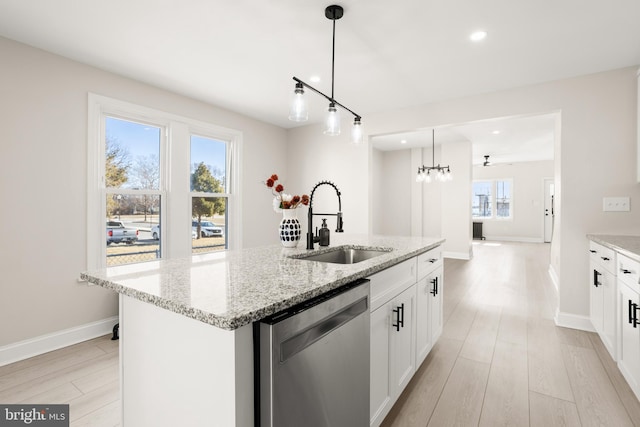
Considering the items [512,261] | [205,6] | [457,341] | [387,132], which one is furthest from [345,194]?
[512,261]

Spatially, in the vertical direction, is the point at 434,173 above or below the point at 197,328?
above

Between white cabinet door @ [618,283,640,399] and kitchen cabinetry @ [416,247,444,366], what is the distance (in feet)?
3.62

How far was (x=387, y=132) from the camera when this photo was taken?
4.18 meters

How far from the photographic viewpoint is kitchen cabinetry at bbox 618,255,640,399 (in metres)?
1.75

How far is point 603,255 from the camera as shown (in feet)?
8.11

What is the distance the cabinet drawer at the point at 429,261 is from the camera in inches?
83.4

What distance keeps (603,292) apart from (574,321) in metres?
0.72

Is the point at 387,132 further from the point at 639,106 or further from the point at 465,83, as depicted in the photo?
the point at 639,106

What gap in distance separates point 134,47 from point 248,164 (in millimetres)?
2092

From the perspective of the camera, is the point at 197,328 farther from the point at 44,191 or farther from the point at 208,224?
the point at 208,224

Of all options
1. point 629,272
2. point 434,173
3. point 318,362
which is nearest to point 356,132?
point 318,362

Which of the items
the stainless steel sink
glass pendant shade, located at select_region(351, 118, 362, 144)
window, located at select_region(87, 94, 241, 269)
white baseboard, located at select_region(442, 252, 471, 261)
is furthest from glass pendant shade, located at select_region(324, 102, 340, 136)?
white baseboard, located at select_region(442, 252, 471, 261)

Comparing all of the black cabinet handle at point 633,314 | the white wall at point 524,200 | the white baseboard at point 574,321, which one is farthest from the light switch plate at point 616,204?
the white wall at point 524,200

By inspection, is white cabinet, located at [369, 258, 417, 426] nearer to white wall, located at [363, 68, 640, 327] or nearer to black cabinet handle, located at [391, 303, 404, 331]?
black cabinet handle, located at [391, 303, 404, 331]
